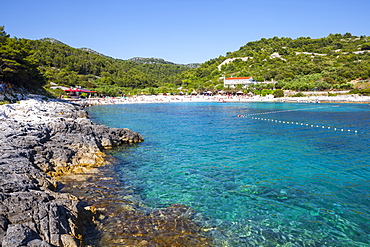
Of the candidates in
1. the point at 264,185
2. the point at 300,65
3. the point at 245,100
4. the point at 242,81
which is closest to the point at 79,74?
the point at 242,81

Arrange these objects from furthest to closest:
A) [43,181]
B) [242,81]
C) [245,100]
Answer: [242,81]
[245,100]
[43,181]

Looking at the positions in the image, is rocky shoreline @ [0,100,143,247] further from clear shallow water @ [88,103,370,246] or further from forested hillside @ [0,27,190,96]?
forested hillside @ [0,27,190,96]

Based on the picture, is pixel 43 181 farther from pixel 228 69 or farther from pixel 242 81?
pixel 228 69

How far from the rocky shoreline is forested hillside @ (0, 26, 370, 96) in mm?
23335

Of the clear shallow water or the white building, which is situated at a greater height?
the white building

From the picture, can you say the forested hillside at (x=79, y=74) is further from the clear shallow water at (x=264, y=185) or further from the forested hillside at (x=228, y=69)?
the clear shallow water at (x=264, y=185)

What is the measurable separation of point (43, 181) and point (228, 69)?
132 meters

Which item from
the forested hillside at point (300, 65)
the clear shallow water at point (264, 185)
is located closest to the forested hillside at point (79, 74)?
the forested hillside at point (300, 65)

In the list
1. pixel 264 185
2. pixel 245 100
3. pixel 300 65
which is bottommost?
pixel 264 185

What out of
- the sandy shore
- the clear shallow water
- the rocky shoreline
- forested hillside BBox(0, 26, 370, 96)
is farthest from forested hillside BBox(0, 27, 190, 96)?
the clear shallow water

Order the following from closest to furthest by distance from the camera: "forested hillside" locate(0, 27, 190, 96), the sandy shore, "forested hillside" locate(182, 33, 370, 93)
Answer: the sandy shore < "forested hillside" locate(0, 27, 190, 96) < "forested hillside" locate(182, 33, 370, 93)

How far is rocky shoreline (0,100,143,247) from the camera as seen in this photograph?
4.93 m

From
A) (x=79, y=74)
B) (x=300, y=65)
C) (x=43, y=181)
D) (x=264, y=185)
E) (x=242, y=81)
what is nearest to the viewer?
(x=43, y=181)

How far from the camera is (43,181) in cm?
791
